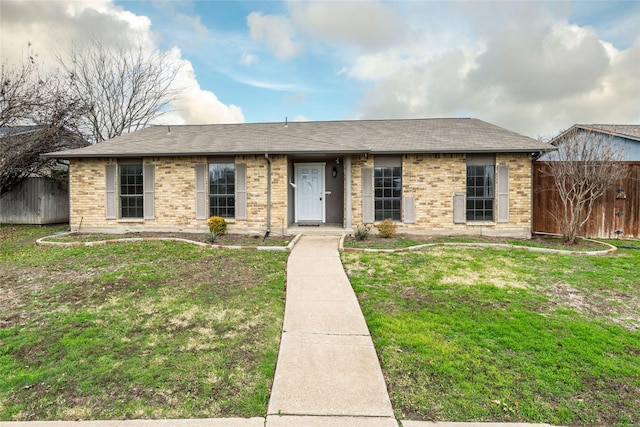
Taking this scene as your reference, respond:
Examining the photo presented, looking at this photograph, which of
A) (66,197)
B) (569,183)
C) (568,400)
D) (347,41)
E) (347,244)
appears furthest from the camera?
(66,197)

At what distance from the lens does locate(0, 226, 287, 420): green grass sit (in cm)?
276

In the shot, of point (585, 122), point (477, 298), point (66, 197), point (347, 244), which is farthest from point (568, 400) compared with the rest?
point (66, 197)

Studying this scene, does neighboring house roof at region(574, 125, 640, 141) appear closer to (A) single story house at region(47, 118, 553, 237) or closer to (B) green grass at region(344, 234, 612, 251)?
(A) single story house at region(47, 118, 553, 237)

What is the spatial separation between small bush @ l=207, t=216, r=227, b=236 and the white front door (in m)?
2.83

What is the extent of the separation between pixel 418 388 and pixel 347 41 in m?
13.2

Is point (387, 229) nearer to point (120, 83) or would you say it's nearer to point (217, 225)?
point (217, 225)

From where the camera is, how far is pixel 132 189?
11.5 meters

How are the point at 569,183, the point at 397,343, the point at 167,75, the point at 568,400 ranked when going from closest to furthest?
1. the point at 568,400
2. the point at 397,343
3. the point at 569,183
4. the point at 167,75

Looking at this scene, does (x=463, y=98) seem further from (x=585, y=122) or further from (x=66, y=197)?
(x=66, y=197)

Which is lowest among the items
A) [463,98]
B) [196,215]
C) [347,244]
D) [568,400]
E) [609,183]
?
[568,400]

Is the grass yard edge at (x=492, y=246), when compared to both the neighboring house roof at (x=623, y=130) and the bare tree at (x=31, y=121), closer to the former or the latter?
the neighboring house roof at (x=623, y=130)

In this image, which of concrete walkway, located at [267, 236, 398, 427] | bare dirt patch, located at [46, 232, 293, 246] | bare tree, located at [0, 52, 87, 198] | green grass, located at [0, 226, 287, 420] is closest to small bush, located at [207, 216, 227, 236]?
bare dirt patch, located at [46, 232, 293, 246]

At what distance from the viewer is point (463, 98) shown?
18141 millimetres

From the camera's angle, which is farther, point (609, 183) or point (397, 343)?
point (609, 183)
